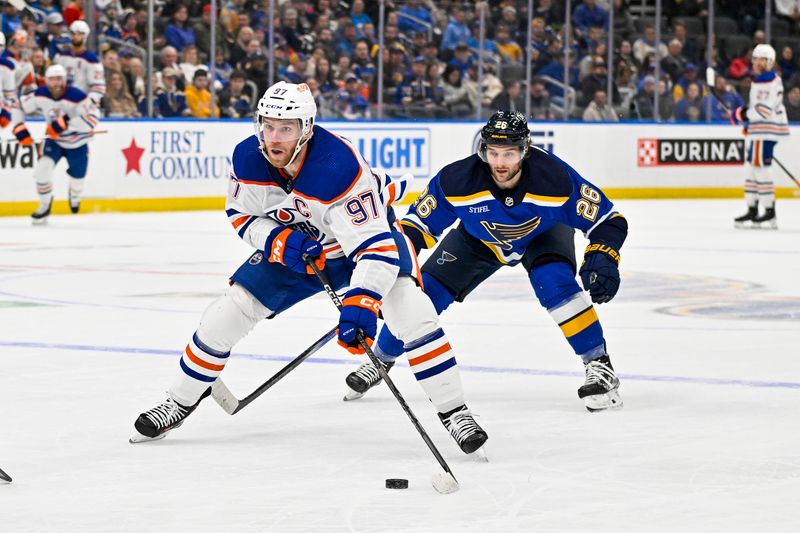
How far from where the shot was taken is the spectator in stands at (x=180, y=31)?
46.8 ft

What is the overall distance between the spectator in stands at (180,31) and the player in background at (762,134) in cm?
524

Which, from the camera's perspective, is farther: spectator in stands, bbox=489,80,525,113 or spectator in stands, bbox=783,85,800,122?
spectator in stands, bbox=783,85,800,122

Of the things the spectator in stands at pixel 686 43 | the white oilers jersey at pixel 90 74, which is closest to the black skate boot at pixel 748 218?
the spectator in stands at pixel 686 43

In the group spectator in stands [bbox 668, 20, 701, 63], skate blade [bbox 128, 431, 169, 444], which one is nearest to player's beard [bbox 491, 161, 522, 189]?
skate blade [bbox 128, 431, 169, 444]

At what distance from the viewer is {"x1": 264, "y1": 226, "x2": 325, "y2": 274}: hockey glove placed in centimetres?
410

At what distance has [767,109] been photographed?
45.3ft

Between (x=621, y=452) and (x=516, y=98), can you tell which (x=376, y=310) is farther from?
(x=516, y=98)

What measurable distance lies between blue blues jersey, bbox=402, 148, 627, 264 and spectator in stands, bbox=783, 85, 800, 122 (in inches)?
561

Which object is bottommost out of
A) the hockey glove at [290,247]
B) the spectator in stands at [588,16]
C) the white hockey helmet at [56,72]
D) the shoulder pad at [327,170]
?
the hockey glove at [290,247]

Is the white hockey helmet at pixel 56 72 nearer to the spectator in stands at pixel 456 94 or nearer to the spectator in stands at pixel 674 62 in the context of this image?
the spectator in stands at pixel 456 94

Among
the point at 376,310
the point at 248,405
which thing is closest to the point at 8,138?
the point at 248,405

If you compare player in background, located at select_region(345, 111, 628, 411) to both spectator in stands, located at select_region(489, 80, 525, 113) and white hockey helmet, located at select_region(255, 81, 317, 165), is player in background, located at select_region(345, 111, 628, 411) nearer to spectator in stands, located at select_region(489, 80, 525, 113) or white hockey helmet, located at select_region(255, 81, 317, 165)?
white hockey helmet, located at select_region(255, 81, 317, 165)

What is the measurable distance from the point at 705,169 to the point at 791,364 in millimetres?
12841

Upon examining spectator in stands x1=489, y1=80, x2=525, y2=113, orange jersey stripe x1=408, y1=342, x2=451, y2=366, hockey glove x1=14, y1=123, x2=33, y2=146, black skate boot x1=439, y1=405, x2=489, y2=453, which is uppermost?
spectator in stands x1=489, y1=80, x2=525, y2=113
